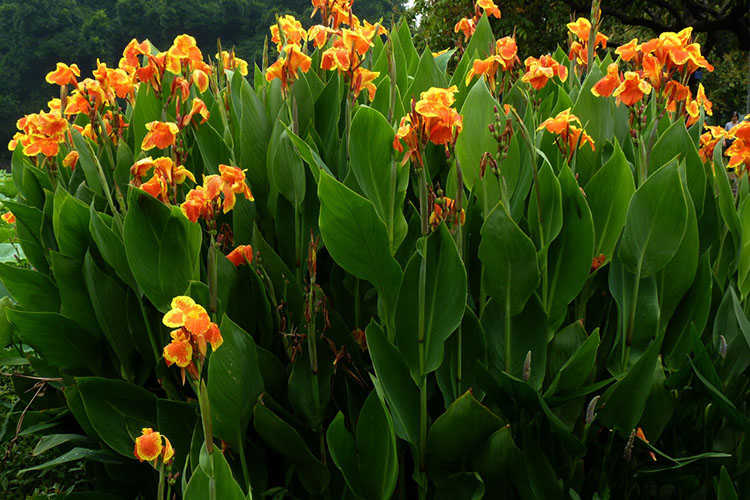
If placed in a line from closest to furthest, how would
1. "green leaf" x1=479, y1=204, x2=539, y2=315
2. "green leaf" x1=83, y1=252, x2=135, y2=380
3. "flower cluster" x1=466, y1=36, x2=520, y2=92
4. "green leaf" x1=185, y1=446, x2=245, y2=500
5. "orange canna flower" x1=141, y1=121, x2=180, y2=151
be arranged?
1. "green leaf" x1=185, y1=446, x2=245, y2=500
2. "green leaf" x1=479, y1=204, x2=539, y2=315
3. "orange canna flower" x1=141, y1=121, x2=180, y2=151
4. "green leaf" x1=83, y1=252, x2=135, y2=380
5. "flower cluster" x1=466, y1=36, x2=520, y2=92

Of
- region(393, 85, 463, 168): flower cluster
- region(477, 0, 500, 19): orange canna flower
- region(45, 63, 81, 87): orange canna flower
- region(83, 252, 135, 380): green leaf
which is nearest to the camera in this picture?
region(393, 85, 463, 168): flower cluster

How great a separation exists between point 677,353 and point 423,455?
1.94ft

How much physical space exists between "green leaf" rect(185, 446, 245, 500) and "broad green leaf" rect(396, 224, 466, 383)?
17.6 inches

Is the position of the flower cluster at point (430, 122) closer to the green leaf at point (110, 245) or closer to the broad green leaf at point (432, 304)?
the broad green leaf at point (432, 304)

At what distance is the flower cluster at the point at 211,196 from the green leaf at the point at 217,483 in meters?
0.49

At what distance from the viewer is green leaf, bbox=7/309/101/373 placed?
1538 millimetres

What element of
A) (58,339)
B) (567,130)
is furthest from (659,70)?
(58,339)

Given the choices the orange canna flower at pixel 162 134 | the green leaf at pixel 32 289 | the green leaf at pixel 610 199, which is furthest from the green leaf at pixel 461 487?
the green leaf at pixel 32 289

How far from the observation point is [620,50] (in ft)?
5.06

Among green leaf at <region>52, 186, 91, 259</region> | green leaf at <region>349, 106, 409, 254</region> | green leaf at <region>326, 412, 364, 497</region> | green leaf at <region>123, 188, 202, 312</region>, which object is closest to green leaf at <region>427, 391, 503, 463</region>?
green leaf at <region>326, 412, 364, 497</region>

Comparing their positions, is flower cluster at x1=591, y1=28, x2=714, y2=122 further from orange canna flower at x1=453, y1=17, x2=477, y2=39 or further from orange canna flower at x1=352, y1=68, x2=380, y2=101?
orange canna flower at x1=453, y1=17, x2=477, y2=39

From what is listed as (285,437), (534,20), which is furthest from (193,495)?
(534,20)

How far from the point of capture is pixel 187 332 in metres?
0.95

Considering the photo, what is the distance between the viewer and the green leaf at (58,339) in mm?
1538
